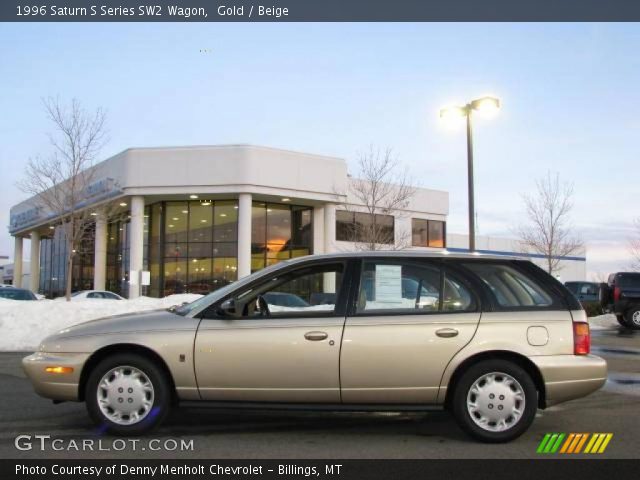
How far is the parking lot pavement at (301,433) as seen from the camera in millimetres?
4918

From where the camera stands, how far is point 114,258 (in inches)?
1373

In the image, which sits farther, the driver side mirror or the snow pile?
the snow pile

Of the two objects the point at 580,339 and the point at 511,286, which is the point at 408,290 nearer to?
the point at 511,286

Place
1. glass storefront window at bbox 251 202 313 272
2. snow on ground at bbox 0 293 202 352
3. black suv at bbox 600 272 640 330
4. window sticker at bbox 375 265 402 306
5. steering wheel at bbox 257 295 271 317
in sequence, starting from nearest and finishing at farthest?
window sticker at bbox 375 265 402 306, steering wheel at bbox 257 295 271 317, snow on ground at bbox 0 293 202 352, black suv at bbox 600 272 640 330, glass storefront window at bbox 251 202 313 272

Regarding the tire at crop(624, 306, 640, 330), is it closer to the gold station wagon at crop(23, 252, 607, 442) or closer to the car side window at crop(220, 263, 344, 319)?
the gold station wagon at crop(23, 252, 607, 442)

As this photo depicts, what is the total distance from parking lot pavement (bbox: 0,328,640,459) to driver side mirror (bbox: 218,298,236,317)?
41.7 inches

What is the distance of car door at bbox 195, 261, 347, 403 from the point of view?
17.3 ft

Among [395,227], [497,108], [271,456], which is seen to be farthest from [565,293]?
[395,227]

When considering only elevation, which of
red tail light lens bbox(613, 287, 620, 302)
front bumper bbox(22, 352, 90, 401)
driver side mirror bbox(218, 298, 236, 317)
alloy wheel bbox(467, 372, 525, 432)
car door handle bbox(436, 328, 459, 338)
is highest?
driver side mirror bbox(218, 298, 236, 317)

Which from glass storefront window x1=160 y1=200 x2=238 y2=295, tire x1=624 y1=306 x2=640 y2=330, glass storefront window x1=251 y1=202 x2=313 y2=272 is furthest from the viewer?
glass storefront window x1=251 y1=202 x2=313 y2=272

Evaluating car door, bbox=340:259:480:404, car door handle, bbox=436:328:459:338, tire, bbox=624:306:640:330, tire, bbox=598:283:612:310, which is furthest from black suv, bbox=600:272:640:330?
car door handle, bbox=436:328:459:338

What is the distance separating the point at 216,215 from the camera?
1219 inches
